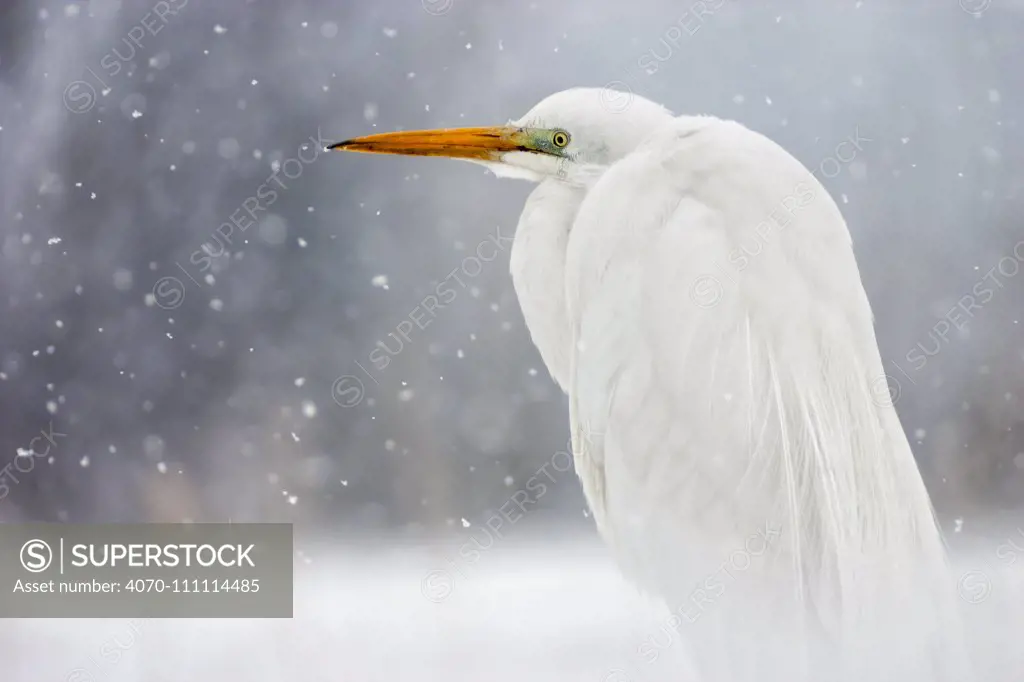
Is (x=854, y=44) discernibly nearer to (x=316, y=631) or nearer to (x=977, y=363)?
(x=977, y=363)

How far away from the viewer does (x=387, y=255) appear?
2.15m

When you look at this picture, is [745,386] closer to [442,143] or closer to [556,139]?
[556,139]

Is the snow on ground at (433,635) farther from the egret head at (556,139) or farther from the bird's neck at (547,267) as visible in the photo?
the egret head at (556,139)

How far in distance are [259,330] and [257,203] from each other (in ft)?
1.15

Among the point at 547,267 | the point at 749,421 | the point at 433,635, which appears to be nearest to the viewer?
the point at 749,421

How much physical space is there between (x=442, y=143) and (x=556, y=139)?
0.69 feet

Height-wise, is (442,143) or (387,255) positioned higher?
(387,255)

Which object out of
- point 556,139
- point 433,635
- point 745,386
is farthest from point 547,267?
point 433,635

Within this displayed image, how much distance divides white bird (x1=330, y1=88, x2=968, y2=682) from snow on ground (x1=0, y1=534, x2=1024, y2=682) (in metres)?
0.47

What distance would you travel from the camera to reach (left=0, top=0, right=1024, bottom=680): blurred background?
1.88 metres

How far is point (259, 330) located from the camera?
2105mm

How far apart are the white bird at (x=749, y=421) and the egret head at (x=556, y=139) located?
0.34 feet

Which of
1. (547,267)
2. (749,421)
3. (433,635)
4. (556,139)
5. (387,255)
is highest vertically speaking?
(387,255)

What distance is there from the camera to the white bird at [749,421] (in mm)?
1031
